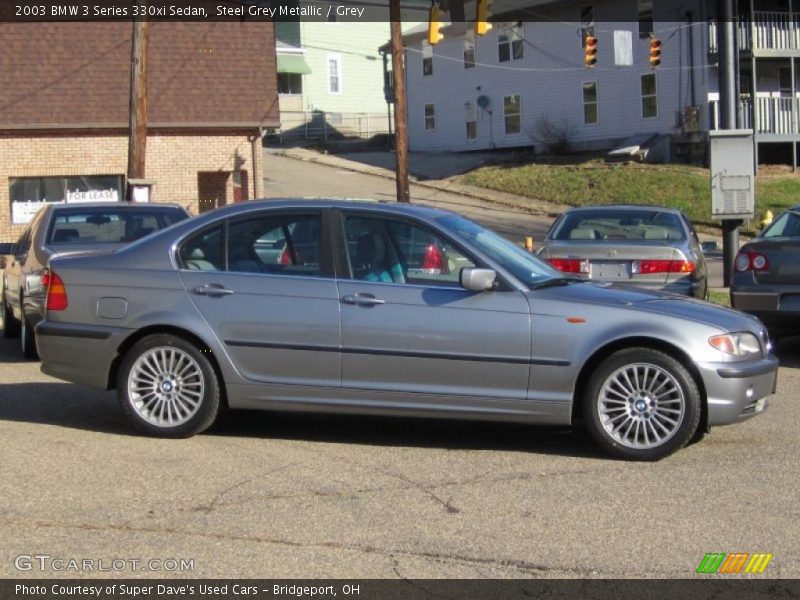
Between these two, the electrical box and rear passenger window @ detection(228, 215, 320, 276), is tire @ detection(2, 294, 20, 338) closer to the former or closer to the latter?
rear passenger window @ detection(228, 215, 320, 276)

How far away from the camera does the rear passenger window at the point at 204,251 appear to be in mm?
7848

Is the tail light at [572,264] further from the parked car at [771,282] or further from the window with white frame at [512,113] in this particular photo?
the window with white frame at [512,113]

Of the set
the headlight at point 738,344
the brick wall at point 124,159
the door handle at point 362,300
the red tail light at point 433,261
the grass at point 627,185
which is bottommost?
the headlight at point 738,344

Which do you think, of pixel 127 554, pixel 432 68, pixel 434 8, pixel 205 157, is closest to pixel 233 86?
pixel 205 157

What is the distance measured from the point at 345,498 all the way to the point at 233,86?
2422 centimetres

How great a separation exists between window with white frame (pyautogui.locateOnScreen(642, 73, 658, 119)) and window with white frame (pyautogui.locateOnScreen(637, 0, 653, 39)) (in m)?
1.49

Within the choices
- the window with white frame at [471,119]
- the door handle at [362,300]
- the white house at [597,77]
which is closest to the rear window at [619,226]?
the door handle at [362,300]

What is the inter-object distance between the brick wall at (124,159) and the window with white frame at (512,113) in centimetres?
1796

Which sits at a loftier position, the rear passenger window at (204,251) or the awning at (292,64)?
the awning at (292,64)

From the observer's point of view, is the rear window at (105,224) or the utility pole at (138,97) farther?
the utility pole at (138,97)

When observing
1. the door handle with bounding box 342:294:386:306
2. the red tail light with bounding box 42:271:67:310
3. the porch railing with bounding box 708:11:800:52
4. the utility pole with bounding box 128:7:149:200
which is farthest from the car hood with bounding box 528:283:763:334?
the porch railing with bounding box 708:11:800:52

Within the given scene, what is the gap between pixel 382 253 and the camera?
7.66m
